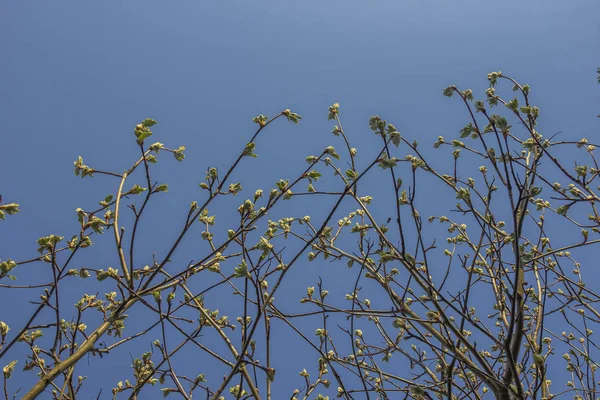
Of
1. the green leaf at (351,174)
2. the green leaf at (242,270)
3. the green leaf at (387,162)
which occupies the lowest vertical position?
the green leaf at (242,270)

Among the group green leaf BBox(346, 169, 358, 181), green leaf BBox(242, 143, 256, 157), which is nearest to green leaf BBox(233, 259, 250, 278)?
green leaf BBox(242, 143, 256, 157)

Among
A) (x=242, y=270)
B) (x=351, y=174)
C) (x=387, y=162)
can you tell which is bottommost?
(x=242, y=270)

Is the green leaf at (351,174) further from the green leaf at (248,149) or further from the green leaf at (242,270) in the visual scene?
the green leaf at (242,270)

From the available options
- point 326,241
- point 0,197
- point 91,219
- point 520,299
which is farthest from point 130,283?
point 520,299

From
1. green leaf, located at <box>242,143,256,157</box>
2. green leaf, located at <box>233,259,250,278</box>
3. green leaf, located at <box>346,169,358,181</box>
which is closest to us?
green leaf, located at <box>233,259,250,278</box>

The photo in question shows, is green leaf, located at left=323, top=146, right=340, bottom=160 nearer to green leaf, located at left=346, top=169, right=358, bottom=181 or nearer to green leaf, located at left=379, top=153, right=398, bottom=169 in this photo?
green leaf, located at left=346, top=169, right=358, bottom=181

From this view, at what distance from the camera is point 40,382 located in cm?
241

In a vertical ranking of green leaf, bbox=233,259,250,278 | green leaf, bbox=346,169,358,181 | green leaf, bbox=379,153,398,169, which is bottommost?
green leaf, bbox=233,259,250,278

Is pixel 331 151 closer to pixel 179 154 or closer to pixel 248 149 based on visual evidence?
pixel 248 149

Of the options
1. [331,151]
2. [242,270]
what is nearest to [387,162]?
[331,151]

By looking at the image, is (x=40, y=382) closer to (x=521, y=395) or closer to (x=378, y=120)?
(x=378, y=120)

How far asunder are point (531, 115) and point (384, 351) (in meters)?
2.86

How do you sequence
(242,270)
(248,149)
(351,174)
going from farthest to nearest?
(351,174) → (248,149) → (242,270)

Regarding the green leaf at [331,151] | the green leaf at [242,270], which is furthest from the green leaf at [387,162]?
the green leaf at [242,270]
